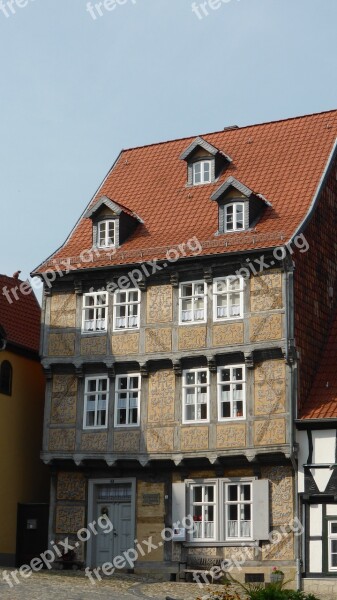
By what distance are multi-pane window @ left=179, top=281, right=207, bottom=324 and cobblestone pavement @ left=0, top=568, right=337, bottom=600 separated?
22.4 feet

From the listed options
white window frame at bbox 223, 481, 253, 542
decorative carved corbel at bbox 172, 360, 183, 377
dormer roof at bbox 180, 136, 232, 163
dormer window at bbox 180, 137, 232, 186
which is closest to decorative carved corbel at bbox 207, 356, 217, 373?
decorative carved corbel at bbox 172, 360, 183, 377

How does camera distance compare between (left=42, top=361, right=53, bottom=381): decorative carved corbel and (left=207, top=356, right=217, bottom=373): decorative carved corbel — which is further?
(left=42, top=361, right=53, bottom=381): decorative carved corbel

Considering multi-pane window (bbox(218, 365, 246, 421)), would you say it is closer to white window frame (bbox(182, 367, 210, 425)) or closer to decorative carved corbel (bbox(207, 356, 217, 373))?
decorative carved corbel (bbox(207, 356, 217, 373))

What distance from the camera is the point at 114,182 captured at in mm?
36188

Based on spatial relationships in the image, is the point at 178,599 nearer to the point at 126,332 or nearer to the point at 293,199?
the point at 126,332

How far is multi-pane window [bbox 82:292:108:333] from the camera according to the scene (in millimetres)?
31703

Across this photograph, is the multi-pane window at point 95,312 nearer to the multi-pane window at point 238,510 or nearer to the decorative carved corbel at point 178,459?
the decorative carved corbel at point 178,459

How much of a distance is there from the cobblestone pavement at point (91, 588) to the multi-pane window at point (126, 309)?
21.9ft

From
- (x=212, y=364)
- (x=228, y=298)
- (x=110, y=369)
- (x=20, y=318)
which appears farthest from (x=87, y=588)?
(x=20, y=318)

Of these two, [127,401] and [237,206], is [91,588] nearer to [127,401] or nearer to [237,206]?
[127,401]

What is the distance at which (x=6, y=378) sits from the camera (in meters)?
32.7

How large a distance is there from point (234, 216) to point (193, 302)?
267 centimetres

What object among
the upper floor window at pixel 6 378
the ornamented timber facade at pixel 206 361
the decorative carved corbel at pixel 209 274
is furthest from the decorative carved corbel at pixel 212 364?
the upper floor window at pixel 6 378

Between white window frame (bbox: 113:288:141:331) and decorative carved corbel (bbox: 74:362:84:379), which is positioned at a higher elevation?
white window frame (bbox: 113:288:141:331)
